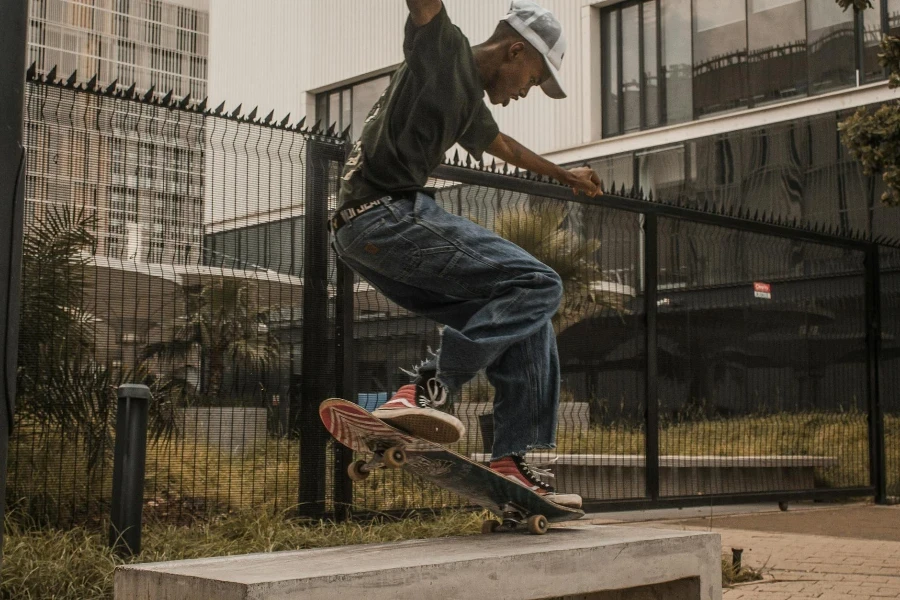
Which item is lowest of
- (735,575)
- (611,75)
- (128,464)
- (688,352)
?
(735,575)

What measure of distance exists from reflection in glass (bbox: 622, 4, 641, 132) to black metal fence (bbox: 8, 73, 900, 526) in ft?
44.4

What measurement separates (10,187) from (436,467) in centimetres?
173

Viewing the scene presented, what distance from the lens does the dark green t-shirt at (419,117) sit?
11.5 ft

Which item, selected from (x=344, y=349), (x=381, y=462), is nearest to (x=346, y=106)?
(x=344, y=349)

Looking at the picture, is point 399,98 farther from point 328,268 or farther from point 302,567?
point 328,268

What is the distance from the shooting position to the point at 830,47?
19.9 m

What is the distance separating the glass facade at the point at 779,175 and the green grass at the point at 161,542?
14.1 metres

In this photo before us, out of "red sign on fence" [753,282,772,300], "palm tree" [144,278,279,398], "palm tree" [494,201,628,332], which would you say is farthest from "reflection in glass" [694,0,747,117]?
"palm tree" [144,278,279,398]

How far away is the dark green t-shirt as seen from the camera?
3502 millimetres

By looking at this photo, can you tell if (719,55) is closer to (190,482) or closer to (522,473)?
(190,482)

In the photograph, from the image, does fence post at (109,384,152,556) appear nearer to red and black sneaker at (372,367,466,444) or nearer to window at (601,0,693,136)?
red and black sneaker at (372,367,466,444)

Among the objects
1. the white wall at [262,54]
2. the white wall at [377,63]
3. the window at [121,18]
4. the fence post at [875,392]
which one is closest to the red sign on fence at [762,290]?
the fence post at [875,392]

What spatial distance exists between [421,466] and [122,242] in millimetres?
3136


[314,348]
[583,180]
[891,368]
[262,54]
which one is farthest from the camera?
[262,54]
